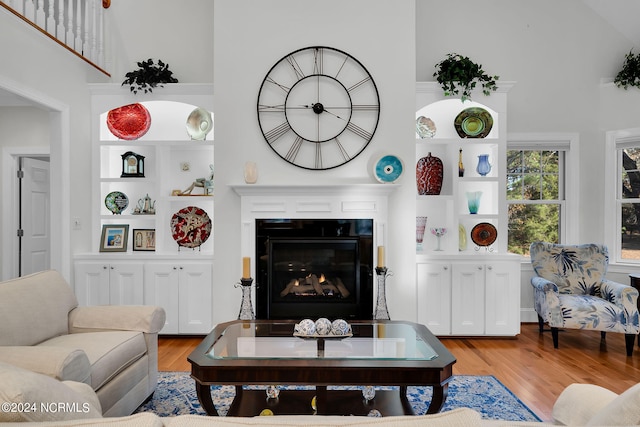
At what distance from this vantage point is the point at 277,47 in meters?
4.19

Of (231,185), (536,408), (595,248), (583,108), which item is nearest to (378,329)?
(536,408)

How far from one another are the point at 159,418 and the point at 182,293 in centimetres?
356

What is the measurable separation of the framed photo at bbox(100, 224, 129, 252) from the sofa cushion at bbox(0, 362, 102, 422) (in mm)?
3507

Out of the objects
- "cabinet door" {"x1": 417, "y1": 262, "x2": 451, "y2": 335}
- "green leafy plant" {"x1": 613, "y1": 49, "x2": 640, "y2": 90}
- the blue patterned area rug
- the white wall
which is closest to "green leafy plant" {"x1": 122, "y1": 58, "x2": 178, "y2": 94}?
the white wall

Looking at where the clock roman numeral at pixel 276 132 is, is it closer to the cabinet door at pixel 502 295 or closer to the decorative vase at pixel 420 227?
the decorative vase at pixel 420 227

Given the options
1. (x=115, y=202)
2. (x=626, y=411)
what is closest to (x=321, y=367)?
(x=626, y=411)

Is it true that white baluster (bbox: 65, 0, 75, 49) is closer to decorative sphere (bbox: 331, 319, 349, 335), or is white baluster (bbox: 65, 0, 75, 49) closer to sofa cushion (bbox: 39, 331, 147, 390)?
sofa cushion (bbox: 39, 331, 147, 390)

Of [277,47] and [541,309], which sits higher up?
[277,47]

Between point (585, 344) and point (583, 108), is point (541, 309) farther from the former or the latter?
point (583, 108)

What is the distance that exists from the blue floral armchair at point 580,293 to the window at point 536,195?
2.06 ft

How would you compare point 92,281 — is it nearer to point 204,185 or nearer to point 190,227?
point 190,227

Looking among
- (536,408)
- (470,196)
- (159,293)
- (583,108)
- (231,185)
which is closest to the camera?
(536,408)

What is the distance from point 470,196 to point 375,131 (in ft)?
4.09

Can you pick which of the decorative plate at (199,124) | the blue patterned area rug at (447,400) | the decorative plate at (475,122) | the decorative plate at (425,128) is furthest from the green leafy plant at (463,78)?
the blue patterned area rug at (447,400)
